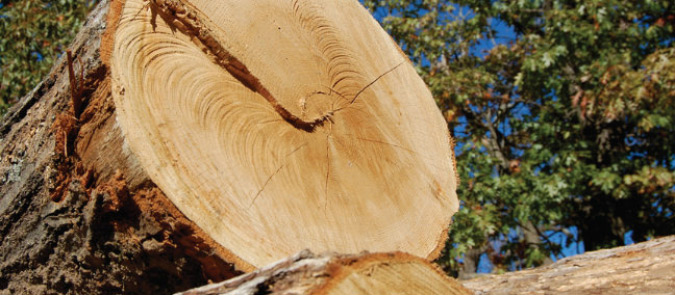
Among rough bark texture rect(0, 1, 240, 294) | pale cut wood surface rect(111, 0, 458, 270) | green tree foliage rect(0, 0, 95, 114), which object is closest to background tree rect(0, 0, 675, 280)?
green tree foliage rect(0, 0, 95, 114)

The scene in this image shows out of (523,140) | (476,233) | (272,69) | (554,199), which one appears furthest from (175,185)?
(523,140)

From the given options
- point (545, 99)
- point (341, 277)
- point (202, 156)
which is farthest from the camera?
point (545, 99)

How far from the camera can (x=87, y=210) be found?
156cm

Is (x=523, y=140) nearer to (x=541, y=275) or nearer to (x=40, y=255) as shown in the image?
(x=541, y=275)

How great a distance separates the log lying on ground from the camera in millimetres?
1499

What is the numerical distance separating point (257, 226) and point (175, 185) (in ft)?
0.73

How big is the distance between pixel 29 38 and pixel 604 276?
16.1 feet

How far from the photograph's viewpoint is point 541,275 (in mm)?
1720

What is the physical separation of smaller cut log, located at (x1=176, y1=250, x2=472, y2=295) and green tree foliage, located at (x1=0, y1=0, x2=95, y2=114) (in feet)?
14.3

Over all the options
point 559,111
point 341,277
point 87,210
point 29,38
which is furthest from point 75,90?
→ point 559,111

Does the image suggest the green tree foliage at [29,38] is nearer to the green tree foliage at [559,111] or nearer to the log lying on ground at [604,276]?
the green tree foliage at [559,111]

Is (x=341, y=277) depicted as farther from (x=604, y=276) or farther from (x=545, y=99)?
(x=545, y=99)

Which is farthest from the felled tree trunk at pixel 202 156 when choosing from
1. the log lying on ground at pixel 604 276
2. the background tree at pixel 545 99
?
the background tree at pixel 545 99

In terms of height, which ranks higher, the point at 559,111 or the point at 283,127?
the point at 559,111
